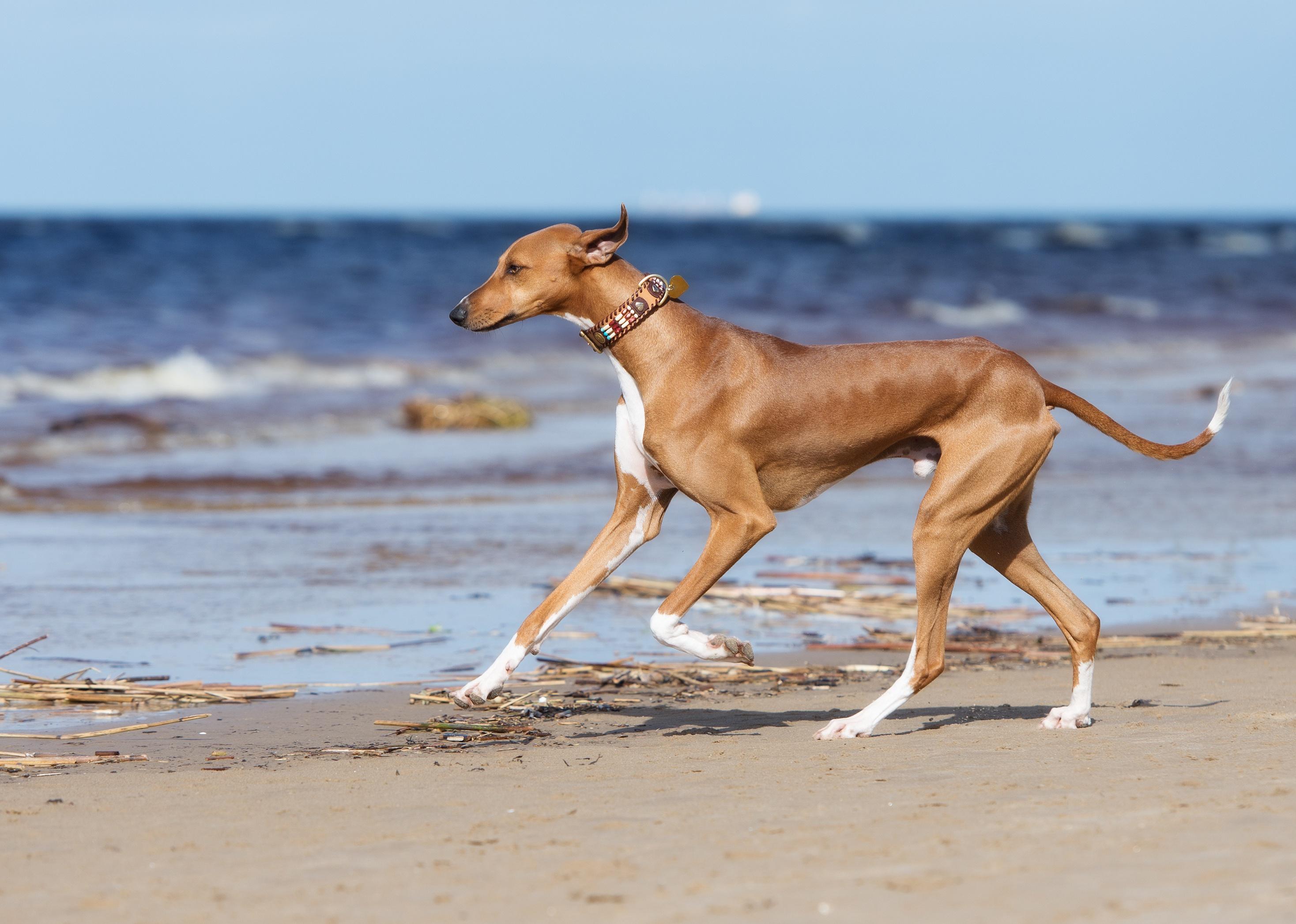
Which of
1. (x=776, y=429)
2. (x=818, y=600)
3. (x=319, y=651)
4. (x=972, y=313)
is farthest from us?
(x=972, y=313)

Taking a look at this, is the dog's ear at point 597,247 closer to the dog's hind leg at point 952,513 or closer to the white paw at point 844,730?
the dog's hind leg at point 952,513

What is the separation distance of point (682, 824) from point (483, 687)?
1.73 m

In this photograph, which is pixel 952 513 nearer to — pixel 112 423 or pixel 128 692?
pixel 128 692

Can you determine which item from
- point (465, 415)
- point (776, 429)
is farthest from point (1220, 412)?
point (465, 415)

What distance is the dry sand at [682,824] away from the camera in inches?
131

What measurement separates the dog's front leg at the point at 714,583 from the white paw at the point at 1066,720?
1049 millimetres

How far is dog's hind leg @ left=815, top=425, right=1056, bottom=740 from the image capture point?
5.54 m

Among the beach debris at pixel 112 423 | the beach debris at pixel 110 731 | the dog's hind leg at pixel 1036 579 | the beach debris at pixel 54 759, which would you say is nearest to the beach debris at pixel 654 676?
the beach debris at pixel 110 731

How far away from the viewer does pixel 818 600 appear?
26.4ft

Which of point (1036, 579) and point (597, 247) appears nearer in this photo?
point (597, 247)

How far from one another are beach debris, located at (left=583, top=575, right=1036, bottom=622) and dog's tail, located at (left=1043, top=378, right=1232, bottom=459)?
6.69 ft

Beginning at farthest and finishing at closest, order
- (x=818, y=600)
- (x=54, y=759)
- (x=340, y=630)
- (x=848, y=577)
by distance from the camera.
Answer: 1. (x=848, y=577)
2. (x=818, y=600)
3. (x=340, y=630)
4. (x=54, y=759)

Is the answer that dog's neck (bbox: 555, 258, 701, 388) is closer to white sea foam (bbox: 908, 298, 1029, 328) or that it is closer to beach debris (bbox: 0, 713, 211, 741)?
beach debris (bbox: 0, 713, 211, 741)

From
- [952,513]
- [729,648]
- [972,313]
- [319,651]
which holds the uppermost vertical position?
[972,313]
